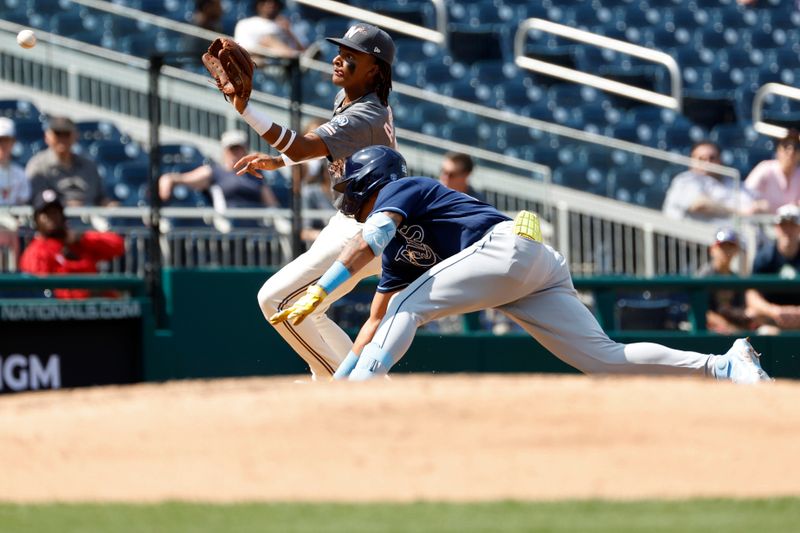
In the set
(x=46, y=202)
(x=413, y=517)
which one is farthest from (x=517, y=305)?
(x=46, y=202)

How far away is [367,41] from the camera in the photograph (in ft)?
24.7

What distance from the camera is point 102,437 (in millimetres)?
5797

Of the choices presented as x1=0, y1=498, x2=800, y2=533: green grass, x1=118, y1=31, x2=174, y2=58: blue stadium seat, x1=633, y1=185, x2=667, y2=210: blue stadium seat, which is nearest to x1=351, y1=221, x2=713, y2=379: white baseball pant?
x1=0, y1=498, x2=800, y2=533: green grass

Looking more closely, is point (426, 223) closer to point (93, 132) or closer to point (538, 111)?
point (93, 132)

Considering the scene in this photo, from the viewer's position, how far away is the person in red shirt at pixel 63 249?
396 inches

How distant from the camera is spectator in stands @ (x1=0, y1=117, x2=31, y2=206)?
11094mm

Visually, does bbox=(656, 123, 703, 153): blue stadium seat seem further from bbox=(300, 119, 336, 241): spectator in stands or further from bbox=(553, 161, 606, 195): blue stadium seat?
bbox=(300, 119, 336, 241): spectator in stands

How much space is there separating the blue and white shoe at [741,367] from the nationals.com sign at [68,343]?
A: 4869mm

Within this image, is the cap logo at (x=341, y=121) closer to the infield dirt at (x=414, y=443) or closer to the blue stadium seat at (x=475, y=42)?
the infield dirt at (x=414, y=443)

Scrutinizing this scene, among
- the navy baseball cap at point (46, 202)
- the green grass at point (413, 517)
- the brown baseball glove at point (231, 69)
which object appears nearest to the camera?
the green grass at point (413, 517)

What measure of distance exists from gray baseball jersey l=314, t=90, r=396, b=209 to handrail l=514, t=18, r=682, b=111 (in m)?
8.24

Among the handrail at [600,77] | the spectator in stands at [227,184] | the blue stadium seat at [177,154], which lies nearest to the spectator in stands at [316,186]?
the spectator in stands at [227,184]

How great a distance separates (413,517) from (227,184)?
721 centimetres

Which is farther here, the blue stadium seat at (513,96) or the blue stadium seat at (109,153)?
the blue stadium seat at (513,96)
